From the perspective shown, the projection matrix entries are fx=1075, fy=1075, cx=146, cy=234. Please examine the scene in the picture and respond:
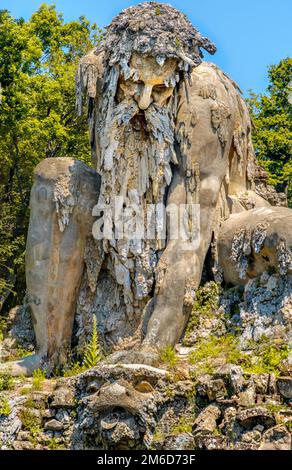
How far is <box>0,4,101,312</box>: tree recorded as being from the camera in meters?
20.3

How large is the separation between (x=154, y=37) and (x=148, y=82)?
61 cm

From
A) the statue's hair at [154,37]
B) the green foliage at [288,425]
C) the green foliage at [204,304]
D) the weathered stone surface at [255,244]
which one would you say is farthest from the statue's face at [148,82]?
the green foliage at [288,425]

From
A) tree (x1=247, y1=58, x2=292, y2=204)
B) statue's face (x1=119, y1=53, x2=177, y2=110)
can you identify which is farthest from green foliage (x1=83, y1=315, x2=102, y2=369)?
tree (x1=247, y1=58, x2=292, y2=204)

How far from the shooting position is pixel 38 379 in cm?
1388

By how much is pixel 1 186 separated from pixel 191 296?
8.88 meters

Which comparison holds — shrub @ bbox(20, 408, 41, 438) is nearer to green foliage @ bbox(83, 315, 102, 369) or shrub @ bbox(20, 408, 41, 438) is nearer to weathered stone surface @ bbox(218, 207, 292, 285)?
green foliage @ bbox(83, 315, 102, 369)

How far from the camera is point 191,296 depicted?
14.3 meters

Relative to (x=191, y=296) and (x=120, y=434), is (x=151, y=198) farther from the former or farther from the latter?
(x=120, y=434)

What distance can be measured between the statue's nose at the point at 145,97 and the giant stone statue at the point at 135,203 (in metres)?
0.01

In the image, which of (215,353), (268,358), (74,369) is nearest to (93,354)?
(74,369)

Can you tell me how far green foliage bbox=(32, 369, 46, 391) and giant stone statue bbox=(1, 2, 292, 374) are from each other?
0.77ft

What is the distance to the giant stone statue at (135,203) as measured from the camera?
14.6m

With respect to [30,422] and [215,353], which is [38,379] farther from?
[215,353]
